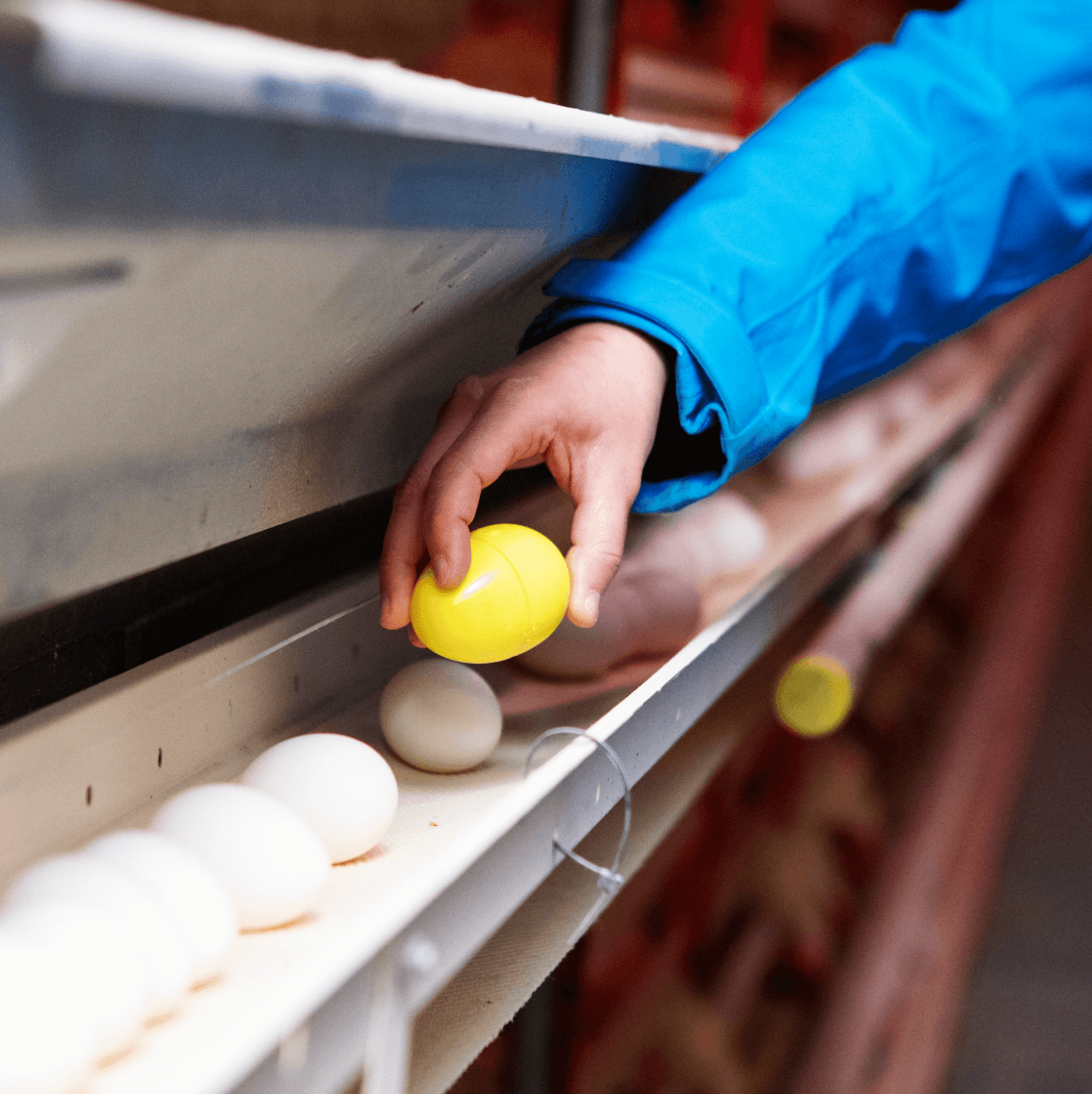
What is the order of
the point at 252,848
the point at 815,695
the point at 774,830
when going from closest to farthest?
the point at 252,848 < the point at 815,695 < the point at 774,830

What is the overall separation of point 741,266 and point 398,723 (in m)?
0.38

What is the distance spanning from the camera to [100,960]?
402 mm

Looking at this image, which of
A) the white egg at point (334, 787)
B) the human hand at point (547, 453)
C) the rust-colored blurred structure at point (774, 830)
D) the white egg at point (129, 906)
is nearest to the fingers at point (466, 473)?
the human hand at point (547, 453)

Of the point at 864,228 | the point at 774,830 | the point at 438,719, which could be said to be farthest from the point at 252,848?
the point at 774,830

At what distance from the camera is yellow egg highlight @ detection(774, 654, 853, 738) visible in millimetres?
1022

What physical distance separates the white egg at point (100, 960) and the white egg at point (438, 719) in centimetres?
24

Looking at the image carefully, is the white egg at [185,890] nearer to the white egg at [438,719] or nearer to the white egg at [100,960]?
the white egg at [100,960]

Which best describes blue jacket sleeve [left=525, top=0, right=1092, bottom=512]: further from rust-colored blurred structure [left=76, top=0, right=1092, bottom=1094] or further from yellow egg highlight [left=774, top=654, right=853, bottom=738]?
rust-colored blurred structure [left=76, top=0, right=1092, bottom=1094]

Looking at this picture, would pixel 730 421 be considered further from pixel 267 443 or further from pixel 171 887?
pixel 171 887

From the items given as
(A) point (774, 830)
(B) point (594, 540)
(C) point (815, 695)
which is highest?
(B) point (594, 540)

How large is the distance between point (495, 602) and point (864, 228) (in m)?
0.45

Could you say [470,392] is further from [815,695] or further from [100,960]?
[815,695]

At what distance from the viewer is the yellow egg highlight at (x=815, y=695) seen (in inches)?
40.3

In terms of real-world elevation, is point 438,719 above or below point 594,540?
below
